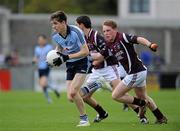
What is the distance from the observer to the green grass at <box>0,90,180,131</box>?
16.2 meters

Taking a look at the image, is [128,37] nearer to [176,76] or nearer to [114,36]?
[114,36]

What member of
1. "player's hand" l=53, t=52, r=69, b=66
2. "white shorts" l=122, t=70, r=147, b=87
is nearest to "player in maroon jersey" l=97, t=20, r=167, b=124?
"white shorts" l=122, t=70, r=147, b=87

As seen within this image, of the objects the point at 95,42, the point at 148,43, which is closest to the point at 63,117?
the point at 95,42

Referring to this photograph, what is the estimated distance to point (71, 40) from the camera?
16.6 m

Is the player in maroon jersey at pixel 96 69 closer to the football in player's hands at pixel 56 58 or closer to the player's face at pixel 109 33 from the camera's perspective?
the player's face at pixel 109 33

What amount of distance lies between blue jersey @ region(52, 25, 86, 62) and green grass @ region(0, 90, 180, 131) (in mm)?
1624

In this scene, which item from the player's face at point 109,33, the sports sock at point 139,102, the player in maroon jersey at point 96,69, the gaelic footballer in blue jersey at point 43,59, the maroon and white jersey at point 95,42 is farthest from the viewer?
the gaelic footballer in blue jersey at point 43,59

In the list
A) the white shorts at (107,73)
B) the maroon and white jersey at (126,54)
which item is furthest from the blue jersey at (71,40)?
the white shorts at (107,73)

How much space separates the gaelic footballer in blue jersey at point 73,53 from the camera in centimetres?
1636

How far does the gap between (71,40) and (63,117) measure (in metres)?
3.57

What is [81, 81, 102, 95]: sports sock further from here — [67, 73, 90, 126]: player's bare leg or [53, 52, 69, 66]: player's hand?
[53, 52, 69, 66]: player's hand

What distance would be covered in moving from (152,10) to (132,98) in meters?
44.8

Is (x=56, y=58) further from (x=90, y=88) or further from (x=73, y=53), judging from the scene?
(x=90, y=88)

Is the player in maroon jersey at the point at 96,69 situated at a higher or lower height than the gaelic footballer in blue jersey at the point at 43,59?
higher
